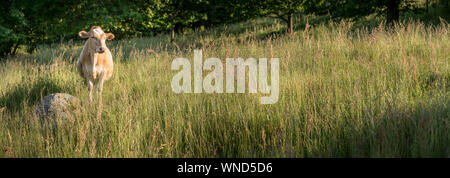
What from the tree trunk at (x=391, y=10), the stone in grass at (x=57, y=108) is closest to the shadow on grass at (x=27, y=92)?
the stone in grass at (x=57, y=108)

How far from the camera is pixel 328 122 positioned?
9.59 feet

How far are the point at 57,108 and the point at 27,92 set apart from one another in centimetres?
200

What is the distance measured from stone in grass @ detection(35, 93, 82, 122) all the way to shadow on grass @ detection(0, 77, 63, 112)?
113cm

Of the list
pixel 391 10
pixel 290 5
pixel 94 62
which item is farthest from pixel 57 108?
pixel 290 5

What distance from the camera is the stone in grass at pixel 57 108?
3.77m

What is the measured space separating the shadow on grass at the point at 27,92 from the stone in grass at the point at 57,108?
1.13 m

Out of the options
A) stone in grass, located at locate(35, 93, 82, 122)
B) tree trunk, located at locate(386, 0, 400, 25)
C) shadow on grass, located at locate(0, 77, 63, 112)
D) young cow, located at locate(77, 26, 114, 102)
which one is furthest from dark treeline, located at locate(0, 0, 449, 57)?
stone in grass, located at locate(35, 93, 82, 122)

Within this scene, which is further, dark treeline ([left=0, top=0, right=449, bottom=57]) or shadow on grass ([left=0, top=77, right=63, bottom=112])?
dark treeline ([left=0, top=0, right=449, bottom=57])

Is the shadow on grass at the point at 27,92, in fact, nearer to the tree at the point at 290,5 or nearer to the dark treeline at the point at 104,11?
the dark treeline at the point at 104,11

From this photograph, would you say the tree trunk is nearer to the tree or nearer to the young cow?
Result: the tree

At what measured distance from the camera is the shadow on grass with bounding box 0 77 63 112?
207 inches

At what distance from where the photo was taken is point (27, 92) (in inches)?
215

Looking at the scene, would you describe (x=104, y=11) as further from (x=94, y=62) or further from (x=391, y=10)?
(x=391, y=10)
